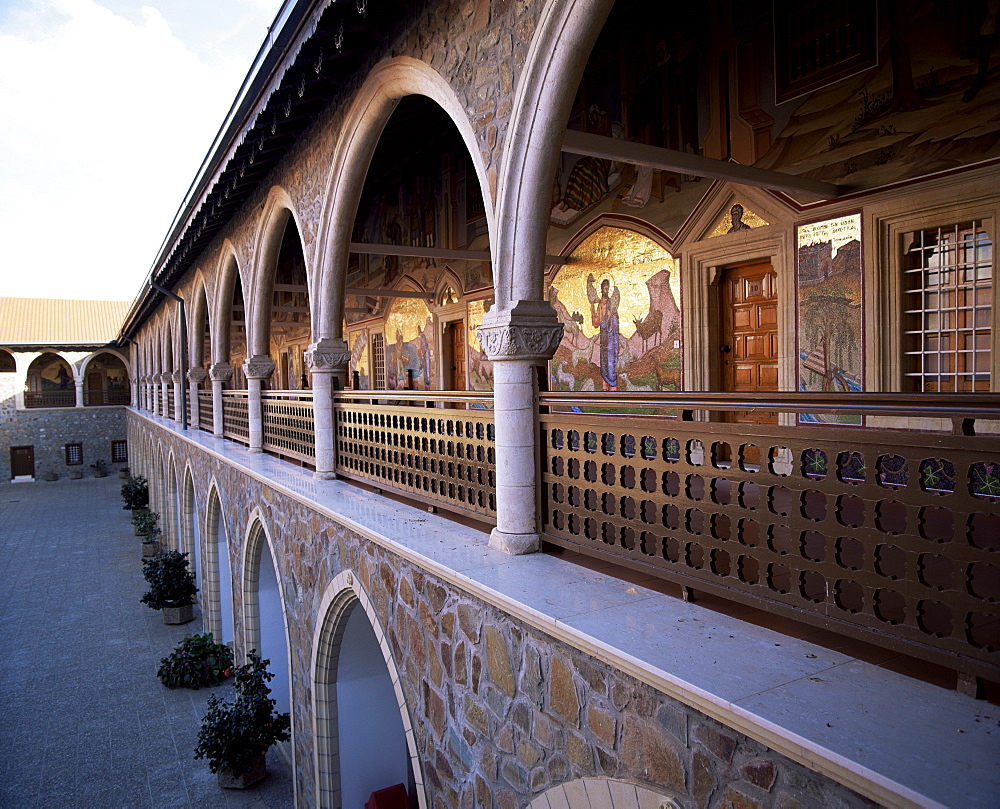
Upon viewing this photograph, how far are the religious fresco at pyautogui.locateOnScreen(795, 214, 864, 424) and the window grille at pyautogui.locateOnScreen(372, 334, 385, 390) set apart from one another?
8878mm

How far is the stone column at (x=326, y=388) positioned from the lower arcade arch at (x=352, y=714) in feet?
4.69

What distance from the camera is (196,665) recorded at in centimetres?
1050

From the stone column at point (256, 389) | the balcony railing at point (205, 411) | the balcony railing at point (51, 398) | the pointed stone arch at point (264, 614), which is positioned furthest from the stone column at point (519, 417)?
the balcony railing at point (51, 398)

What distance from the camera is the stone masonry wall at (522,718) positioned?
6.82 ft

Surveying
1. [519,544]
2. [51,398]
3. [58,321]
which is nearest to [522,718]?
[519,544]

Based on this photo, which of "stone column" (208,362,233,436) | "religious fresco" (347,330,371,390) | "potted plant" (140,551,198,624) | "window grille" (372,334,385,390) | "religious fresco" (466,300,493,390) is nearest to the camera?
"religious fresco" (466,300,493,390)

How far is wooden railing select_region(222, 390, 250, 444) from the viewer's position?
1081cm

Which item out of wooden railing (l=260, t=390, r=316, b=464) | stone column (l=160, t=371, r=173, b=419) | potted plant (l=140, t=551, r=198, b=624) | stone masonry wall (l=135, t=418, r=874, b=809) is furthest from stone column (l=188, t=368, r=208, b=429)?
stone masonry wall (l=135, t=418, r=874, b=809)

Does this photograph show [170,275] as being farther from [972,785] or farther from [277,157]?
[972,785]

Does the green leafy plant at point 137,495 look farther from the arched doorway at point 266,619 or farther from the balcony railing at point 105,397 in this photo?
the balcony railing at point 105,397

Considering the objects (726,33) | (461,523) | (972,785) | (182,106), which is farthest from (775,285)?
(182,106)

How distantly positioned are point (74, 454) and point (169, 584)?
1028 inches

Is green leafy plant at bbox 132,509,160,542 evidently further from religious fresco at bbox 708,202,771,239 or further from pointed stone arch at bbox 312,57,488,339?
religious fresco at bbox 708,202,771,239

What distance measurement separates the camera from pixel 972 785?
5.18ft
